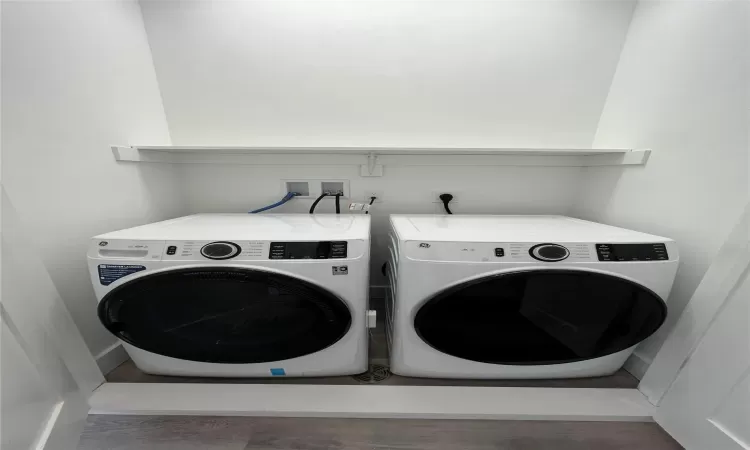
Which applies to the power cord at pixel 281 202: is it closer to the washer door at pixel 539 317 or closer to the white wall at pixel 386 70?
the white wall at pixel 386 70

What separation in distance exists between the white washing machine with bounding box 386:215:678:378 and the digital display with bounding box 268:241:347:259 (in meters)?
0.20

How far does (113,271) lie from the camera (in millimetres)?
738

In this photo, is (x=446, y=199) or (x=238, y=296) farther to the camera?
(x=446, y=199)

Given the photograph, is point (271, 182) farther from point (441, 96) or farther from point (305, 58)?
point (441, 96)

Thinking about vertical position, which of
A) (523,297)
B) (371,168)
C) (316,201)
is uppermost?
(371,168)

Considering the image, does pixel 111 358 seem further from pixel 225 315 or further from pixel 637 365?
pixel 637 365

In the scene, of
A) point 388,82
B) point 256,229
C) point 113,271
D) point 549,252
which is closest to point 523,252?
point 549,252

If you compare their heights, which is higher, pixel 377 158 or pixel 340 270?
pixel 377 158

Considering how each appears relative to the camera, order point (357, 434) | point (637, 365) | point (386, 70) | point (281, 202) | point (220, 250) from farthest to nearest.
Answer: point (281, 202) < point (386, 70) < point (637, 365) < point (357, 434) < point (220, 250)

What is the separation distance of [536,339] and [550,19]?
1.43 meters

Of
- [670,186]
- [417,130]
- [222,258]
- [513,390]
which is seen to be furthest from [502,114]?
[222,258]

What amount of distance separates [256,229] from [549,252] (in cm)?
98

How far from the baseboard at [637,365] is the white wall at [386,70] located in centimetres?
103

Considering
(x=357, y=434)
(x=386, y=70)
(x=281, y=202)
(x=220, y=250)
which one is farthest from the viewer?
(x=281, y=202)
